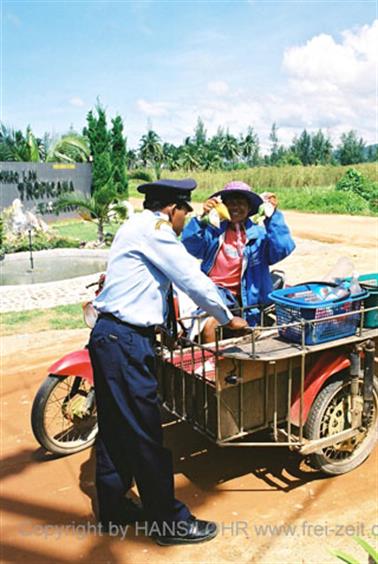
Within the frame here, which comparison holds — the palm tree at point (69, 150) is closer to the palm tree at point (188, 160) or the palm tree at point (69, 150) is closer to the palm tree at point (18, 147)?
the palm tree at point (18, 147)

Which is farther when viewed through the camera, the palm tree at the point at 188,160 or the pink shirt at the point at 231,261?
the palm tree at the point at 188,160

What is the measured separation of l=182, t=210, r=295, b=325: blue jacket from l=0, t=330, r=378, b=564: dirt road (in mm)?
1040

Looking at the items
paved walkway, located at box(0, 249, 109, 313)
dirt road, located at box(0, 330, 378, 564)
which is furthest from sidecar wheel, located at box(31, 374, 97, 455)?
paved walkway, located at box(0, 249, 109, 313)

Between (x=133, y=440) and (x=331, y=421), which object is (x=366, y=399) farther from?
(x=133, y=440)

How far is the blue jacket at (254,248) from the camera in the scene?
12.4 feet

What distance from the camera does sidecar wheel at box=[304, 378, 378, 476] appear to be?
3.09m

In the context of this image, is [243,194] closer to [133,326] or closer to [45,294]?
[133,326]

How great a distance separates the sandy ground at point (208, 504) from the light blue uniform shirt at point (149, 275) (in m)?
1.16

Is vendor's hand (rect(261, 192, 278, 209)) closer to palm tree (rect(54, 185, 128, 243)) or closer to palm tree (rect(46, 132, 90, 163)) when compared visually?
palm tree (rect(54, 185, 128, 243))

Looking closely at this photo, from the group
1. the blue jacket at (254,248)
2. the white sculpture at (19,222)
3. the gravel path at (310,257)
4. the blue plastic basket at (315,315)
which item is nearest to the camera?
the blue plastic basket at (315,315)

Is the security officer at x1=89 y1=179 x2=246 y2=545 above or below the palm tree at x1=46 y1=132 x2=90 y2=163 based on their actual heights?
below

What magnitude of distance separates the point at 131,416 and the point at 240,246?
5.70ft

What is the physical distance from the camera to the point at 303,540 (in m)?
2.76

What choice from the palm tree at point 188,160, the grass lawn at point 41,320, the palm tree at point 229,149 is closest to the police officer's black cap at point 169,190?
the grass lawn at point 41,320
